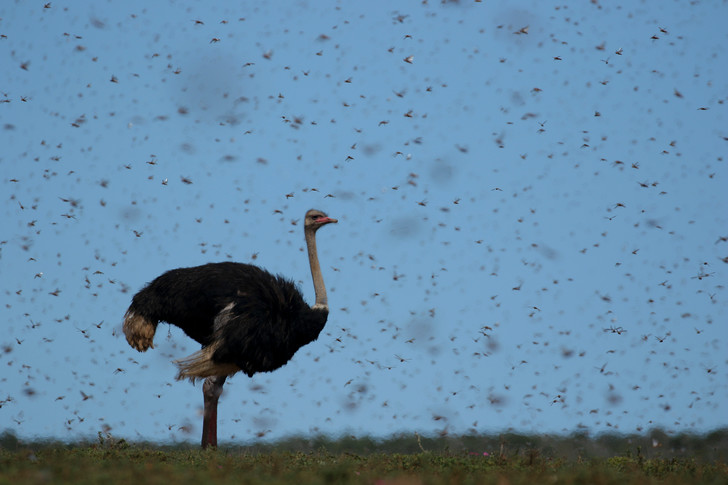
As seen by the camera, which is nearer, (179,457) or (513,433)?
(179,457)

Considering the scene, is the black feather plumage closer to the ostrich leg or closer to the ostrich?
the ostrich

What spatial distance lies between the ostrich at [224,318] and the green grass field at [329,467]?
125cm

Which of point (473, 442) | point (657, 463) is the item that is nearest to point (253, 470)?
point (657, 463)

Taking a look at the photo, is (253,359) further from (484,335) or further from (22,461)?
(22,461)

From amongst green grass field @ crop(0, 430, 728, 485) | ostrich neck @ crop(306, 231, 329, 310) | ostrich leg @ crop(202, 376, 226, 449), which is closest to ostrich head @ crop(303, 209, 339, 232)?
ostrich neck @ crop(306, 231, 329, 310)

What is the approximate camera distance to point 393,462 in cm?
1249

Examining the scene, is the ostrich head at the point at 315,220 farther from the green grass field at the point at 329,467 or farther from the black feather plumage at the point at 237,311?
the green grass field at the point at 329,467

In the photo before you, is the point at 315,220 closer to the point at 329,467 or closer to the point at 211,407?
the point at 211,407

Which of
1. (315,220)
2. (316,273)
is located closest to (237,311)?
(316,273)

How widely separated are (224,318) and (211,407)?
4.86 ft

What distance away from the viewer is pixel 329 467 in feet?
36.1

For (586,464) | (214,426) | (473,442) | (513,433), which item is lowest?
(473,442)

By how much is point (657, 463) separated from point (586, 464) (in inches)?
44.4

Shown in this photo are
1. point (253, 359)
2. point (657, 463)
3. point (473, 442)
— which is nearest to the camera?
point (657, 463)
